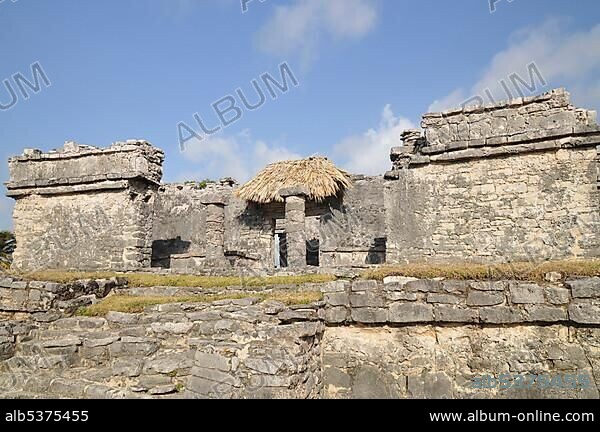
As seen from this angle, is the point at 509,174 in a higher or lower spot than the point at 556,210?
higher

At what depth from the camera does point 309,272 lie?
914 cm

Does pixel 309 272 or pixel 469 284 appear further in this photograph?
pixel 309 272

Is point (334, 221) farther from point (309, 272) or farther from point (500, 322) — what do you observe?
point (500, 322)

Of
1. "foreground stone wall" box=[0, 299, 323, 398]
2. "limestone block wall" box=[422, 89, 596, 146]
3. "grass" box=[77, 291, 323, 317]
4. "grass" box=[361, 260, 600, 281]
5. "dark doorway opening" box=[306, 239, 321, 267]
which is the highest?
"limestone block wall" box=[422, 89, 596, 146]

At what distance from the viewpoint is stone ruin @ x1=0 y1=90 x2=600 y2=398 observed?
5.26 meters

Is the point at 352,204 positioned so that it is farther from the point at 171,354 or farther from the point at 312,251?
the point at 171,354

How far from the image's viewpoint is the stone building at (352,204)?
32.4 feet

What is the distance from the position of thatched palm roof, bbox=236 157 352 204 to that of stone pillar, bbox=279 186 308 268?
953mm

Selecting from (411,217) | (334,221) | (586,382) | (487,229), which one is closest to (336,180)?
(334,221)

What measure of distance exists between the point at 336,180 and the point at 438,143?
396cm

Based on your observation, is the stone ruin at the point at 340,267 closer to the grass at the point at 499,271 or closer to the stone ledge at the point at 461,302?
the stone ledge at the point at 461,302

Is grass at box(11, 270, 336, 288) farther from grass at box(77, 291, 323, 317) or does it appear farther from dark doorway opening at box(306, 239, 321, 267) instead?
dark doorway opening at box(306, 239, 321, 267)

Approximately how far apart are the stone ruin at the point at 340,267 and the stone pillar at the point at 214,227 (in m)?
0.05
